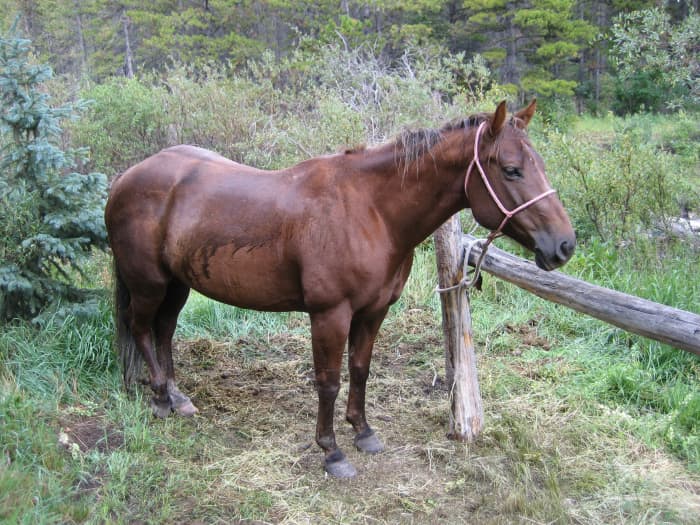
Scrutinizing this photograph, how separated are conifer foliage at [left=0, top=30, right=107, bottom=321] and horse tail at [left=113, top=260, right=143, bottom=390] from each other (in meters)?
0.57

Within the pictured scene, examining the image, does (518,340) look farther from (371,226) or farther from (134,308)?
(134,308)

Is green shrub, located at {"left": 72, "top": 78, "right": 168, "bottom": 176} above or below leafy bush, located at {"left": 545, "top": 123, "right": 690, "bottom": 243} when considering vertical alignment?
above

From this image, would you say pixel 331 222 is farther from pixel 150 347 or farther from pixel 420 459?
pixel 150 347

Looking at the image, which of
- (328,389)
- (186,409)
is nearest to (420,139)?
(328,389)

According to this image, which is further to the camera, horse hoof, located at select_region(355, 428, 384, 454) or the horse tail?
the horse tail

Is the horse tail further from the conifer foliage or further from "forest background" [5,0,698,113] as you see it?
"forest background" [5,0,698,113]

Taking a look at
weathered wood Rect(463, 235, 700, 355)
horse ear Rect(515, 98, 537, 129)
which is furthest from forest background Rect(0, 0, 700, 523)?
weathered wood Rect(463, 235, 700, 355)

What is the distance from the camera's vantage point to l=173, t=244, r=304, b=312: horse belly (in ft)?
10.4

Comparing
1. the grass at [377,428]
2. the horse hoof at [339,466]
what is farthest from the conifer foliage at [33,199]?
the horse hoof at [339,466]

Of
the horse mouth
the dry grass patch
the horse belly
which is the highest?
the horse mouth

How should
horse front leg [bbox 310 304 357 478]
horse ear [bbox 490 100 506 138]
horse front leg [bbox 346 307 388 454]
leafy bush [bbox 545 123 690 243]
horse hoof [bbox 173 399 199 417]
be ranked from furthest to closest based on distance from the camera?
leafy bush [bbox 545 123 690 243], horse hoof [bbox 173 399 199 417], horse front leg [bbox 346 307 388 454], horse front leg [bbox 310 304 357 478], horse ear [bbox 490 100 506 138]

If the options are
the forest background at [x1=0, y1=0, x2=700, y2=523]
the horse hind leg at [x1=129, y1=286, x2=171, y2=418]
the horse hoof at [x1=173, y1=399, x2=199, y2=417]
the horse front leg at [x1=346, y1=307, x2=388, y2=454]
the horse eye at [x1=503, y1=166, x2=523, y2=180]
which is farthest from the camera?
the horse hoof at [x1=173, y1=399, x2=199, y2=417]

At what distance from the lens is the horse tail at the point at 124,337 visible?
3.89 m

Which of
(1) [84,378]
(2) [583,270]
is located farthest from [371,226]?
(2) [583,270]
